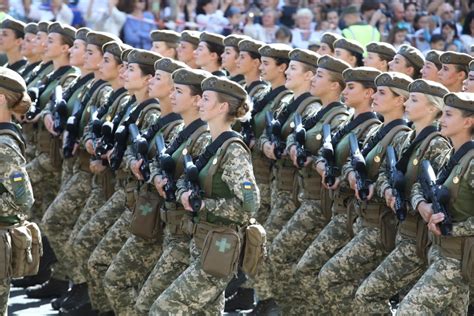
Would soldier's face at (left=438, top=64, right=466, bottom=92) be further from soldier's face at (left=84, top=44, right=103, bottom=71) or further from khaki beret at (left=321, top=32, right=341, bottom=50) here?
soldier's face at (left=84, top=44, right=103, bottom=71)

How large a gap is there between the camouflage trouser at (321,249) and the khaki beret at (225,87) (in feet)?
5.24

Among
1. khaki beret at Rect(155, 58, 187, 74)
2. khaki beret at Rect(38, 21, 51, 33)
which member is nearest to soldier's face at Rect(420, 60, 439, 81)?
khaki beret at Rect(155, 58, 187, 74)

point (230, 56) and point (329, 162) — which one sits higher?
point (230, 56)

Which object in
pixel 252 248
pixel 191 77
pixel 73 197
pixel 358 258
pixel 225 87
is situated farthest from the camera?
pixel 73 197

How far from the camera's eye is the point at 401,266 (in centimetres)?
907

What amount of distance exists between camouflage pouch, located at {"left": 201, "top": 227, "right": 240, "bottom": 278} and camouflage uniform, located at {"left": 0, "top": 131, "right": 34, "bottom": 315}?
122cm

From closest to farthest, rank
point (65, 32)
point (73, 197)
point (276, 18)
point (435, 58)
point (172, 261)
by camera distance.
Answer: point (172, 261) < point (435, 58) < point (73, 197) < point (65, 32) < point (276, 18)

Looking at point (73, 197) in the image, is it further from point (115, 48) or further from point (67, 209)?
point (115, 48)

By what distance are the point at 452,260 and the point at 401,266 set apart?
0.61 metres

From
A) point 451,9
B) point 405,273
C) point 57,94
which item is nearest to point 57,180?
point 57,94

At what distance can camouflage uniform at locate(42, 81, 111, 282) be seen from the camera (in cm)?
1130

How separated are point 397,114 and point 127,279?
234 cm

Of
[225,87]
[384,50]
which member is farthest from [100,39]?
[225,87]

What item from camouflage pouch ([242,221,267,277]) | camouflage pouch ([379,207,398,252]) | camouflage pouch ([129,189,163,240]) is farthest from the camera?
camouflage pouch ([129,189,163,240])
